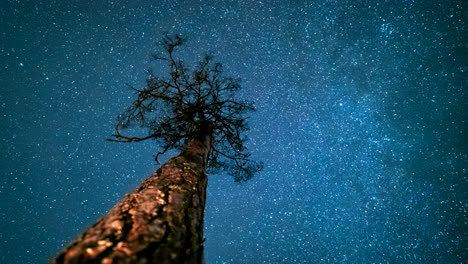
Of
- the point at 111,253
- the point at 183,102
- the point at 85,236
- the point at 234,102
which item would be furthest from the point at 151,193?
the point at 234,102

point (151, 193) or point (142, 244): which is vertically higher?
point (151, 193)

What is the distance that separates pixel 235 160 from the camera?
19.7 ft

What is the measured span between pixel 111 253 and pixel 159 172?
55.6 inches

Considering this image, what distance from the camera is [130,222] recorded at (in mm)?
1488

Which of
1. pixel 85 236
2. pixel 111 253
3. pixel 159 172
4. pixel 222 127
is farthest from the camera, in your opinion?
pixel 222 127

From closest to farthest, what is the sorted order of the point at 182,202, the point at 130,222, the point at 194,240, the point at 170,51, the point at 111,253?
1. the point at 111,253
2. the point at 130,222
3. the point at 194,240
4. the point at 182,202
5. the point at 170,51

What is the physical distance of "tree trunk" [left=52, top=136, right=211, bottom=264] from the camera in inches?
46.7

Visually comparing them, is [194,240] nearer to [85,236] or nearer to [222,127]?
[85,236]

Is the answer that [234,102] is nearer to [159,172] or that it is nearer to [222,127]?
[222,127]

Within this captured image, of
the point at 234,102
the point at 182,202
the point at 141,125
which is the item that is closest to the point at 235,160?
the point at 234,102

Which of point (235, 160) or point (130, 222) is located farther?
point (235, 160)

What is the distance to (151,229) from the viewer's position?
144 centimetres

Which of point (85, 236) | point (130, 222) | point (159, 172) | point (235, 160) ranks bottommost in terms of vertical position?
point (85, 236)

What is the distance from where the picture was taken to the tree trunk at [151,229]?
3.89 ft
